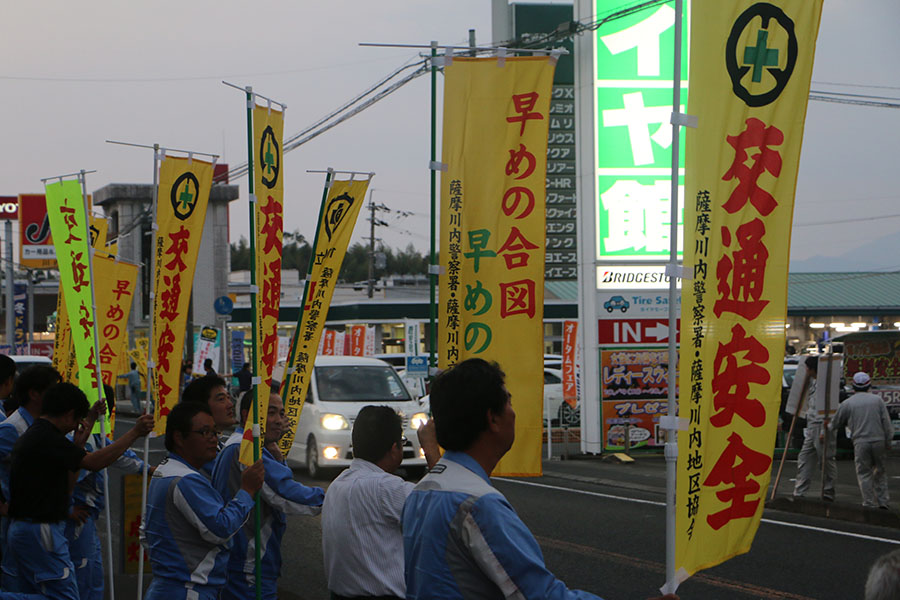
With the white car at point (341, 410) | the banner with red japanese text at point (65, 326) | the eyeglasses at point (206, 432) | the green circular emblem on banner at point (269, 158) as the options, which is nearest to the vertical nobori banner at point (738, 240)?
the eyeglasses at point (206, 432)

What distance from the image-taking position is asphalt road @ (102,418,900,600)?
8.76 metres

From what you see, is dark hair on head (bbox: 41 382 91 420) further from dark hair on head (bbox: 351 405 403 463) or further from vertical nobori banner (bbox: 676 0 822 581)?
vertical nobori banner (bbox: 676 0 822 581)

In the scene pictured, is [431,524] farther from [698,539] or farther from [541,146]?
[541,146]

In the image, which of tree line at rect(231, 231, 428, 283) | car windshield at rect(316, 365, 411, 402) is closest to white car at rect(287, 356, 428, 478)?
car windshield at rect(316, 365, 411, 402)

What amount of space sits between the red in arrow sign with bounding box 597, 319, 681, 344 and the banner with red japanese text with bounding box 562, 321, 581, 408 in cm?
148

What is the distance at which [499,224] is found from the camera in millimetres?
6641

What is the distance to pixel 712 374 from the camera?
4.24m

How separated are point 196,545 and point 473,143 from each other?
10.4 feet

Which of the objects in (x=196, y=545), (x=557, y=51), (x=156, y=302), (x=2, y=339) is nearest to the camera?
(x=196, y=545)

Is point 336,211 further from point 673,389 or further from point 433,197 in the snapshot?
point 673,389

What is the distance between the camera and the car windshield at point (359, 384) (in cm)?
1744

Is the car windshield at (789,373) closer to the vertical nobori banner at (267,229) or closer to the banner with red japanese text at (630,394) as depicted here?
the banner with red japanese text at (630,394)

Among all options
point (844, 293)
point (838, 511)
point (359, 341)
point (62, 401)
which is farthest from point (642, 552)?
point (844, 293)

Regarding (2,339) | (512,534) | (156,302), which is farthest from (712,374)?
(2,339)
